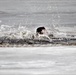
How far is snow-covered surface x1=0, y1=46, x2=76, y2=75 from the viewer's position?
4.09 m

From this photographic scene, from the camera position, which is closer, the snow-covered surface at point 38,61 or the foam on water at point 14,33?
the snow-covered surface at point 38,61

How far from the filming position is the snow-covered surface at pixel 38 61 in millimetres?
4094

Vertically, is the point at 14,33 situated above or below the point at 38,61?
above

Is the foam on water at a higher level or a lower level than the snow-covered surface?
higher

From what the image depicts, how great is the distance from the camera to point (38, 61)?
4422mm

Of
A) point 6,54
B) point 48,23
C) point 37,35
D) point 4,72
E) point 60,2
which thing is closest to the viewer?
point 4,72

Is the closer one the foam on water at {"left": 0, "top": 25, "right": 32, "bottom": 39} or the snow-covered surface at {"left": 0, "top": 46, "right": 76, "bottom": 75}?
the snow-covered surface at {"left": 0, "top": 46, "right": 76, "bottom": 75}

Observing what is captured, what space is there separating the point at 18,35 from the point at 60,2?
3696 mm

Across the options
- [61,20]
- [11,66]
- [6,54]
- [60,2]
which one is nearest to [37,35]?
[6,54]

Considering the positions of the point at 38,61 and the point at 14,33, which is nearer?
the point at 38,61

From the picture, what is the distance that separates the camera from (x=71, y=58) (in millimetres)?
4496

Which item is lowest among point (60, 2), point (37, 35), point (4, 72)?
point (4, 72)

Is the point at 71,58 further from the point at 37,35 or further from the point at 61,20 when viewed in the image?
the point at 61,20

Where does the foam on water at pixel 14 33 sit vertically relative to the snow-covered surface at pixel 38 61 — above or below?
above
